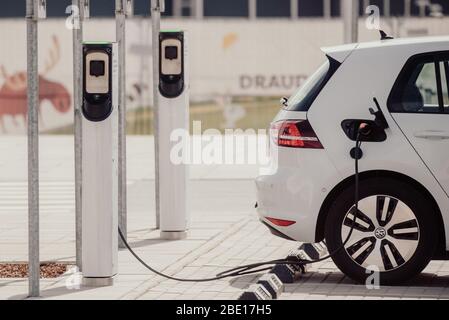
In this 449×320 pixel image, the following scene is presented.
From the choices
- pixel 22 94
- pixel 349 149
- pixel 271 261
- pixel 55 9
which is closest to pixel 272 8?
pixel 55 9

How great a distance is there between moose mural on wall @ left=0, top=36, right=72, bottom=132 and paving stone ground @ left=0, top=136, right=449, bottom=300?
7447 millimetres

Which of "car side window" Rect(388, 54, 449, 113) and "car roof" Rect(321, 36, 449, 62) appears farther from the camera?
"car roof" Rect(321, 36, 449, 62)

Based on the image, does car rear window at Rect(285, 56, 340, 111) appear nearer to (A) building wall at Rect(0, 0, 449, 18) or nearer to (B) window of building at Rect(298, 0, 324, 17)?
(A) building wall at Rect(0, 0, 449, 18)

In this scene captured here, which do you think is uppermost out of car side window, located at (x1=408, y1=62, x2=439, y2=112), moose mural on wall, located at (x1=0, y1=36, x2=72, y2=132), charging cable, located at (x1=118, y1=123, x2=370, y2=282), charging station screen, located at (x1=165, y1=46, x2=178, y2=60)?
charging station screen, located at (x1=165, y1=46, x2=178, y2=60)

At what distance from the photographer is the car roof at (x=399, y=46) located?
989cm

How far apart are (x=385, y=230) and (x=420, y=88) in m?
1.06

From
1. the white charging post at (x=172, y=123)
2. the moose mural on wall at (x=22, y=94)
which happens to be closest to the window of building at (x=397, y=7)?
the moose mural on wall at (x=22, y=94)

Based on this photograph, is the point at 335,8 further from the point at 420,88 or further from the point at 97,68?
the point at 97,68

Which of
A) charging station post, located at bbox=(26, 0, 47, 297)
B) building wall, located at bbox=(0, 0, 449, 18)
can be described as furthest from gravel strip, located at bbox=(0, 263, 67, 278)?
building wall, located at bbox=(0, 0, 449, 18)

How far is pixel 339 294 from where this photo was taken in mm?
9414

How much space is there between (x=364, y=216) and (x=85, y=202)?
6.23 ft

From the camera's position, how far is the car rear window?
9.98 meters

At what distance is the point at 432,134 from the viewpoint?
962 centimetres
